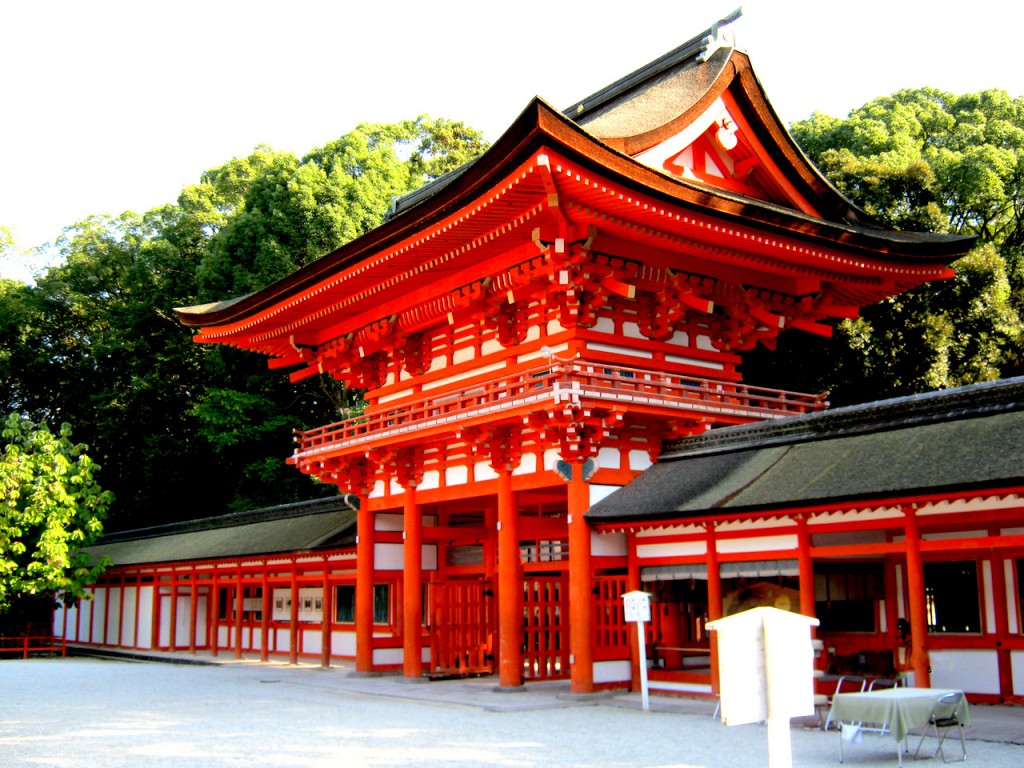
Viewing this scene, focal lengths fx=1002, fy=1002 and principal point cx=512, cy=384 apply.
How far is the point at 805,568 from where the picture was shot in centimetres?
1410

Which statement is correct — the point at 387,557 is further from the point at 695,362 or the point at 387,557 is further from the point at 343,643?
the point at 695,362

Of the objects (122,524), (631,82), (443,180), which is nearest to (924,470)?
(631,82)

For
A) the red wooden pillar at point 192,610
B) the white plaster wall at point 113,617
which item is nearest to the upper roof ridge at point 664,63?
the red wooden pillar at point 192,610

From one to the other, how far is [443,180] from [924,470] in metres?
16.1

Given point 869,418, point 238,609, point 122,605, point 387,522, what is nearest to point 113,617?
point 122,605

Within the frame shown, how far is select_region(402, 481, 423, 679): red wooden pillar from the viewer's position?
20500 mm

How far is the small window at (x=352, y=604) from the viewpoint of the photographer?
2412 cm

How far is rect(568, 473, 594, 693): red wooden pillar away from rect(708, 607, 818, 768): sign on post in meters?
11.4

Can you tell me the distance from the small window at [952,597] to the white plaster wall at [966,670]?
38 centimetres

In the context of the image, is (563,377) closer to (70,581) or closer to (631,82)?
(631,82)

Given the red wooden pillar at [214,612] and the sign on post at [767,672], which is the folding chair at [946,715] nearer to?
the sign on post at [767,672]

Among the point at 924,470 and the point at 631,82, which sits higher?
the point at 631,82

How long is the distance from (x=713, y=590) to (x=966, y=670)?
12.1 ft

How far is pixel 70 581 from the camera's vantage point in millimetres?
30672
